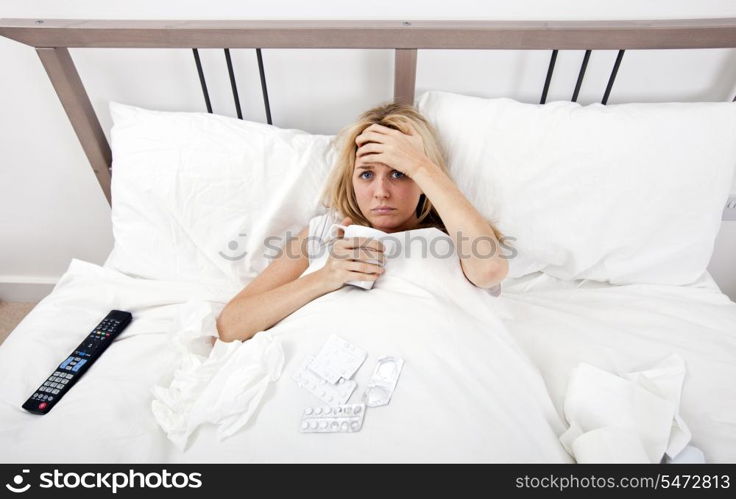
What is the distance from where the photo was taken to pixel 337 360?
70cm

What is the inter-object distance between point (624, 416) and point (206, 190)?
3.29 feet

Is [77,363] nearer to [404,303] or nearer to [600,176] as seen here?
[404,303]

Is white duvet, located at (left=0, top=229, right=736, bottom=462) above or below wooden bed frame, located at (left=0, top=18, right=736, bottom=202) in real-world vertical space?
below

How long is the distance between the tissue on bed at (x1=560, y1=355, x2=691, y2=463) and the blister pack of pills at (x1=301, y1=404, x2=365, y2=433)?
36cm

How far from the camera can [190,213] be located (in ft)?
3.28

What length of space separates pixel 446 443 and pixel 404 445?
0.06 metres

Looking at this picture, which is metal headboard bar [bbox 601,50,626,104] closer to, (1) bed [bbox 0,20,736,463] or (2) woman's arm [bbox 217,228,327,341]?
(1) bed [bbox 0,20,736,463]

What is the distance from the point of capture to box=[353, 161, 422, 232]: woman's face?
2.80ft

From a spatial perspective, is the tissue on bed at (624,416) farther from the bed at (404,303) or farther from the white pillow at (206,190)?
the white pillow at (206,190)

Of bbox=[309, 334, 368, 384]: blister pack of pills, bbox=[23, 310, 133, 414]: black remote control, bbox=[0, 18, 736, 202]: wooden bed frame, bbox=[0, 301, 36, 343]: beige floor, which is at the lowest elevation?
bbox=[0, 301, 36, 343]: beige floor

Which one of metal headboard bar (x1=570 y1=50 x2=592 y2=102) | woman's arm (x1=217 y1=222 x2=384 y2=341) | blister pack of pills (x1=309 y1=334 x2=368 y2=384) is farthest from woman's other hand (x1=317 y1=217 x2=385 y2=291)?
metal headboard bar (x1=570 y1=50 x2=592 y2=102)

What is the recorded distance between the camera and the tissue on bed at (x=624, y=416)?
0.61m

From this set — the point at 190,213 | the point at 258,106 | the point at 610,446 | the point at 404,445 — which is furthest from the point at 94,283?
the point at 610,446

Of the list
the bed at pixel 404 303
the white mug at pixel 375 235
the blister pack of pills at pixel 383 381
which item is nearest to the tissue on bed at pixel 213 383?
the bed at pixel 404 303
